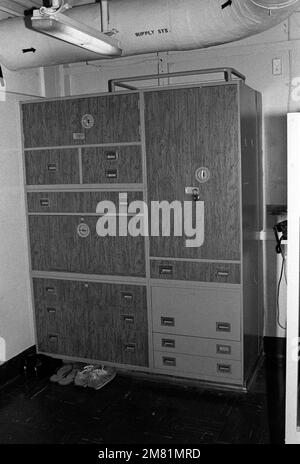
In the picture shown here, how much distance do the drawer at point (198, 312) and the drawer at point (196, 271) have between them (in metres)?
0.08

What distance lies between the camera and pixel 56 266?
3.97 metres

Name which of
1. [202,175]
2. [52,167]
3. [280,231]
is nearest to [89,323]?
[52,167]

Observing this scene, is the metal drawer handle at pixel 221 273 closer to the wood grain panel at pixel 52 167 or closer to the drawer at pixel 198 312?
the drawer at pixel 198 312

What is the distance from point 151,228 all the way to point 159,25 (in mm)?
1308

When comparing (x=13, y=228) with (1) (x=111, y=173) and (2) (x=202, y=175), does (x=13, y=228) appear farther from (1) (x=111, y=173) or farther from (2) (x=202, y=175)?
(2) (x=202, y=175)

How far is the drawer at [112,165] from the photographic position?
358 cm

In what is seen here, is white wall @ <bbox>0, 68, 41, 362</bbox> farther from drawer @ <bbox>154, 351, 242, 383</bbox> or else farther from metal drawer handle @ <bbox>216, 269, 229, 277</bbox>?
metal drawer handle @ <bbox>216, 269, 229, 277</bbox>

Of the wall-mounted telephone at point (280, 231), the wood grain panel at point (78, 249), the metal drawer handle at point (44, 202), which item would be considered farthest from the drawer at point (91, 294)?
the wall-mounted telephone at point (280, 231)

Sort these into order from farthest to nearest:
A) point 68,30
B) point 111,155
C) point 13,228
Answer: point 13,228 → point 111,155 → point 68,30

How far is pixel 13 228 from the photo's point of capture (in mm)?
3953

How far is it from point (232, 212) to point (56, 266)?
143cm

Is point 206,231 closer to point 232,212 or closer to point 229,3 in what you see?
point 232,212

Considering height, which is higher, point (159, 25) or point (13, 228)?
point (159, 25)

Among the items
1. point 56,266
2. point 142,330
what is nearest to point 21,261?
point 56,266
